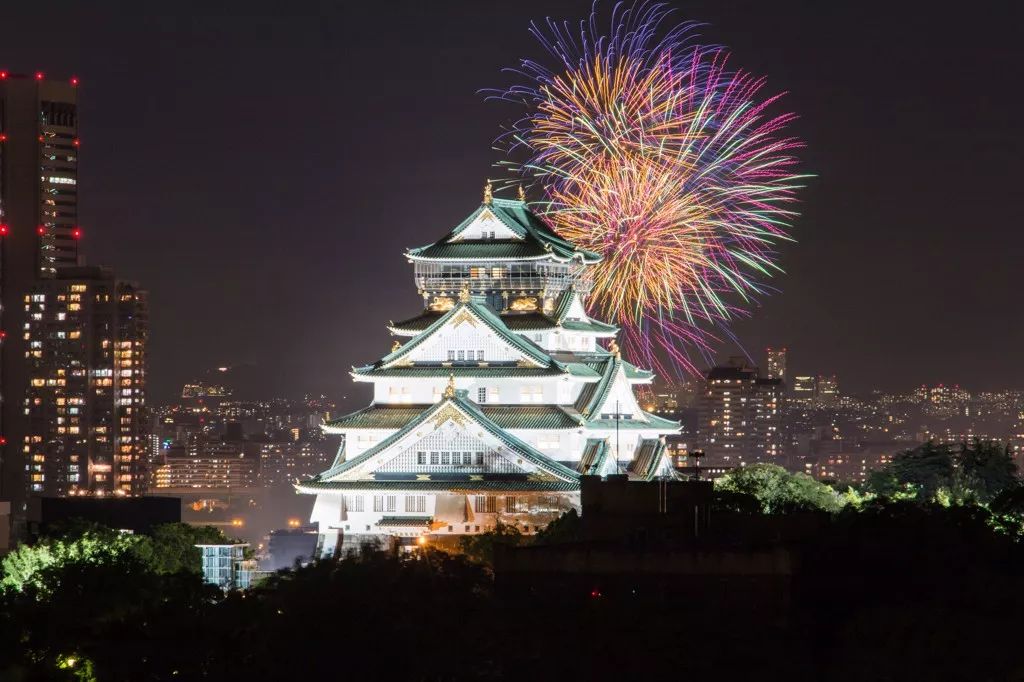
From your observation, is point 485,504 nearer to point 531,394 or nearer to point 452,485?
point 452,485

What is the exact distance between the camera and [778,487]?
124375 mm

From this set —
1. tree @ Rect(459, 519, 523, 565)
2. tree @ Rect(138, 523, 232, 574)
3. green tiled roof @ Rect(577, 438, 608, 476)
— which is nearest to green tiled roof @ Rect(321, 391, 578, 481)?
green tiled roof @ Rect(577, 438, 608, 476)

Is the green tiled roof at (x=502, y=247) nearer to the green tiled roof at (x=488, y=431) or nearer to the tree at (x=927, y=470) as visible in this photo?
the green tiled roof at (x=488, y=431)

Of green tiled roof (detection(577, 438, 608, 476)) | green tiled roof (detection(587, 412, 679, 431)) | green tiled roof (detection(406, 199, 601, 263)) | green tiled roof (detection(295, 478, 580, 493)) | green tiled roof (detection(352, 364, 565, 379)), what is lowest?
green tiled roof (detection(295, 478, 580, 493))

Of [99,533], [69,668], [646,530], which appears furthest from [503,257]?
[69,668]

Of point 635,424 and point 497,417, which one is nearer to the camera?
point 497,417

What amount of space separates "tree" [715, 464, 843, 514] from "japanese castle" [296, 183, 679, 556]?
4807 mm

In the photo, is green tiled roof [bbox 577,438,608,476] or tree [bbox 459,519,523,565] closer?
tree [bbox 459,519,523,565]

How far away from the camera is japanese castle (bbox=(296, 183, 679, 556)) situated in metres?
107

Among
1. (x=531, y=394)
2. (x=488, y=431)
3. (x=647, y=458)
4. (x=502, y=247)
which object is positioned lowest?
(x=647, y=458)

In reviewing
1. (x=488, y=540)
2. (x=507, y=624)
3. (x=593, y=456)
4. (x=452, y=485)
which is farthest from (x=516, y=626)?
(x=593, y=456)

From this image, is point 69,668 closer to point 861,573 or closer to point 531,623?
point 531,623

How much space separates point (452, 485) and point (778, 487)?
78.2 feet

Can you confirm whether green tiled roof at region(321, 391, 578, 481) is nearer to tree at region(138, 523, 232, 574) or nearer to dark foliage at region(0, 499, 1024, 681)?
tree at region(138, 523, 232, 574)
